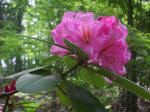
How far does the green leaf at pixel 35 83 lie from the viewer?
13.4 inches

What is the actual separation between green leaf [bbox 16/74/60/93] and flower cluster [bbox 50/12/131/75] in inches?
4.3

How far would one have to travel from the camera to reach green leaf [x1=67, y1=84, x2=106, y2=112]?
1.17ft

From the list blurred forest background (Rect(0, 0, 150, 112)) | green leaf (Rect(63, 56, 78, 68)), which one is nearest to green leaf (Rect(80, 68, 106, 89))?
green leaf (Rect(63, 56, 78, 68))

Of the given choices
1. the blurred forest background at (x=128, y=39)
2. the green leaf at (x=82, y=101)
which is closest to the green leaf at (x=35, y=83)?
the green leaf at (x=82, y=101)

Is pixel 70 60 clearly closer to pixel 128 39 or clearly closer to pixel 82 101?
pixel 82 101

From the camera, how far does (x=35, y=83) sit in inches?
14.2

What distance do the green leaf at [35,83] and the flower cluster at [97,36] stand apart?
0.11m

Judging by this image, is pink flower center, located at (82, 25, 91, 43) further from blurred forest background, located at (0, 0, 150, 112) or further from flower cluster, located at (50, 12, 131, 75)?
blurred forest background, located at (0, 0, 150, 112)

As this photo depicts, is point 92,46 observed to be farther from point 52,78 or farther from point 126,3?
point 126,3

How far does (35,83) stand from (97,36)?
7.4 inches

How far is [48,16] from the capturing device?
9.08ft

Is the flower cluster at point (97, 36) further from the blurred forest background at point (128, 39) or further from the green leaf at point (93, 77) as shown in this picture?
the blurred forest background at point (128, 39)

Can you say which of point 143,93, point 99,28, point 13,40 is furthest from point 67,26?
point 13,40

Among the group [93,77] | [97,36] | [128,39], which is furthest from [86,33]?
[128,39]
